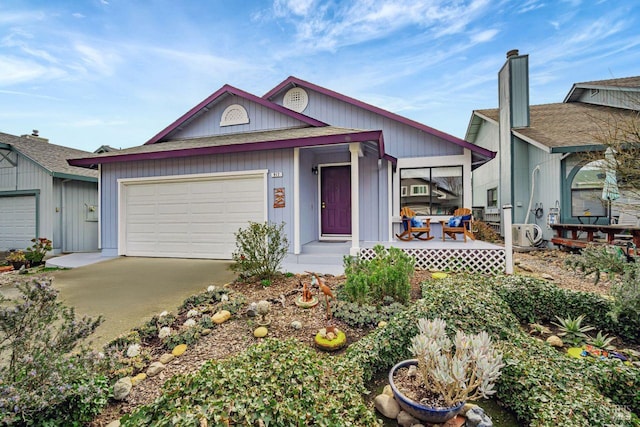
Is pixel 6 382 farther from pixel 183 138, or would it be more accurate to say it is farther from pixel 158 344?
pixel 183 138

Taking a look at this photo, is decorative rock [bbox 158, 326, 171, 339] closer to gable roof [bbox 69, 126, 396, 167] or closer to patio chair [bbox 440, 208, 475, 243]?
gable roof [bbox 69, 126, 396, 167]

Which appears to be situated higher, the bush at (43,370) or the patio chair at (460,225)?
the patio chair at (460,225)

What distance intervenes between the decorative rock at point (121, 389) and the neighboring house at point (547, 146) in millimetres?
10009

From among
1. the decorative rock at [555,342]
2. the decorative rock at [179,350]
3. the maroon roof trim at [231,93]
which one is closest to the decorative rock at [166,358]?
the decorative rock at [179,350]

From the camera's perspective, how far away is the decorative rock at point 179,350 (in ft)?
8.72

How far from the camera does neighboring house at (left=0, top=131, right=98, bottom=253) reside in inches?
389

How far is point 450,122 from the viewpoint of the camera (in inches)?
648

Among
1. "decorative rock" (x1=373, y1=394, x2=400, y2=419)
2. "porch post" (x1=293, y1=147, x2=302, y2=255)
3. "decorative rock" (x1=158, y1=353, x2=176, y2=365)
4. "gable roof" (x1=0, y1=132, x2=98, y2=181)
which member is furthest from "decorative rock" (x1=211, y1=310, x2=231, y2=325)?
"gable roof" (x1=0, y1=132, x2=98, y2=181)

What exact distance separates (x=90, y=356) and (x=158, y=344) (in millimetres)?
1041

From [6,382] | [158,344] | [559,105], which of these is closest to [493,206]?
[559,105]

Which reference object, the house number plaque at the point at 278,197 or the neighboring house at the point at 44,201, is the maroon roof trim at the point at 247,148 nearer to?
the house number plaque at the point at 278,197

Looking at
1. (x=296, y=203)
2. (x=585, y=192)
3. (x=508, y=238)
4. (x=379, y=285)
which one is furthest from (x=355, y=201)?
(x=585, y=192)

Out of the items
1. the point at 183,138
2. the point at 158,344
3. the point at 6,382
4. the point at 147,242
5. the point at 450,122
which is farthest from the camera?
the point at 450,122

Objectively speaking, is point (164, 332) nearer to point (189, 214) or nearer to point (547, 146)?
point (189, 214)
